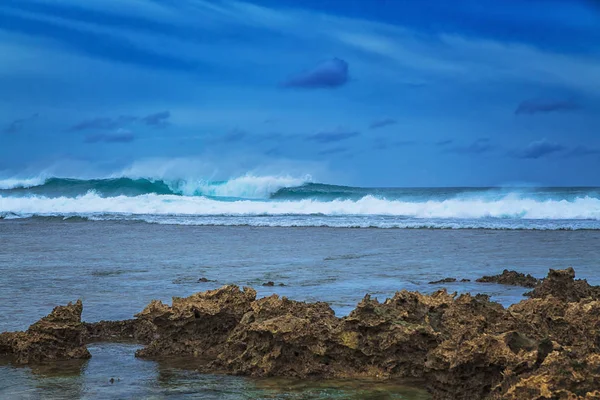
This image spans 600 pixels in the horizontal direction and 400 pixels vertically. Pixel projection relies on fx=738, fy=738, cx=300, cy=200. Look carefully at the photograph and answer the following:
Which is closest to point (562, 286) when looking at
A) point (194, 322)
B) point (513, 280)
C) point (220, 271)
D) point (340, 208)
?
point (513, 280)

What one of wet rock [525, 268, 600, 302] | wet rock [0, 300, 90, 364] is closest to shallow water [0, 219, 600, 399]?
wet rock [0, 300, 90, 364]

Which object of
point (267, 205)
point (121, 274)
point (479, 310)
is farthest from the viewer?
point (267, 205)

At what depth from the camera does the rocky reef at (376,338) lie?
14.7 feet

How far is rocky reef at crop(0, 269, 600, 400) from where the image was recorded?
4492 millimetres

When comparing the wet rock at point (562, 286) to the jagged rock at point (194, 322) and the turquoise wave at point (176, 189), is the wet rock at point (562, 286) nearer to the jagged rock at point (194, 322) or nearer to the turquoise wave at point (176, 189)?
the jagged rock at point (194, 322)

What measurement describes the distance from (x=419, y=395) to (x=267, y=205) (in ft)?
104

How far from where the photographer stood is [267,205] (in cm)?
3662

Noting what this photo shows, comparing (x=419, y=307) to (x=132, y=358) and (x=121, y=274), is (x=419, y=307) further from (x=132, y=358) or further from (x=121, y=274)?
(x=121, y=274)

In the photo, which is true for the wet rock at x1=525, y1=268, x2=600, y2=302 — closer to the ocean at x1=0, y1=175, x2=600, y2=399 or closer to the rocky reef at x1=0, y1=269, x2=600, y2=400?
the ocean at x1=0, y1=175, x2=600, y2=399

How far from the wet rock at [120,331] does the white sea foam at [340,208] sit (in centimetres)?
2444

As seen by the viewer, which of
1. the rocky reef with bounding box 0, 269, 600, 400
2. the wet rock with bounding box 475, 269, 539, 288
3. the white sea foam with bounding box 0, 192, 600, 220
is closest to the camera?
the rocky reef with bounding box 0, 269, 600, 400

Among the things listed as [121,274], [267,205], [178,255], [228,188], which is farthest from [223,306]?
[228,188]

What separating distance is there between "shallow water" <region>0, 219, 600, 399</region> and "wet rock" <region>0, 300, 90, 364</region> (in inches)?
7.0

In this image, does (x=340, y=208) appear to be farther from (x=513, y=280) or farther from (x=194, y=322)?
(x=194, y=322)
